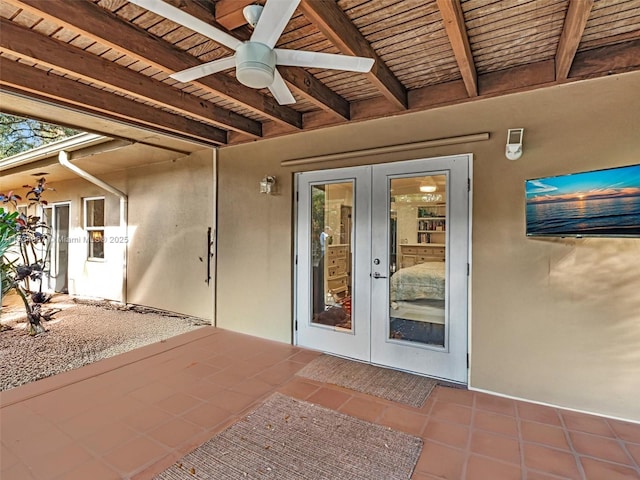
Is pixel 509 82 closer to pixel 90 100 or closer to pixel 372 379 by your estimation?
pixel 372 379

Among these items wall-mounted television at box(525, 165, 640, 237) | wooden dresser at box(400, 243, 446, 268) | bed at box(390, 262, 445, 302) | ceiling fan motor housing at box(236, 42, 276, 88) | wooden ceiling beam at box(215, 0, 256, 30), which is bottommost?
bed at box(390, 262, 445, 302)

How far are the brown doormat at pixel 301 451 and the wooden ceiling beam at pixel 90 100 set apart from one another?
309cm

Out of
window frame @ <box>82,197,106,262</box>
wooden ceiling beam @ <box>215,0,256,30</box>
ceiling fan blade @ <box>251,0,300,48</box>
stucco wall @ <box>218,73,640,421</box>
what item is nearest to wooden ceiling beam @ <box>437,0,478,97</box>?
stucco wall @ <box>218,73,640,421</box>

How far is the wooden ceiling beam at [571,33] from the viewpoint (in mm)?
1785

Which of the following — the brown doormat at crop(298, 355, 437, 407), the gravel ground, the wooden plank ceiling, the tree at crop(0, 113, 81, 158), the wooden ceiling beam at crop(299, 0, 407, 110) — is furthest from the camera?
the tree at crop(0, 113, 81, 158)

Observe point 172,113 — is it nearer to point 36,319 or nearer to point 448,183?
point 448,183

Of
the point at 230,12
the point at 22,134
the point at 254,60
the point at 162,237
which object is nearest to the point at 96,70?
the point at 230,12

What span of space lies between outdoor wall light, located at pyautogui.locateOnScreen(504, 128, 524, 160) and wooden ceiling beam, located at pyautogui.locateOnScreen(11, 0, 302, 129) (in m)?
2.38

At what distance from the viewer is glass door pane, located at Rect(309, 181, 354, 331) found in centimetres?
365

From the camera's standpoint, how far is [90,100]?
3.01 metres

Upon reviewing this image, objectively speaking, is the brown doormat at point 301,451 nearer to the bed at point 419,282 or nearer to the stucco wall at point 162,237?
the bed at point 419,282

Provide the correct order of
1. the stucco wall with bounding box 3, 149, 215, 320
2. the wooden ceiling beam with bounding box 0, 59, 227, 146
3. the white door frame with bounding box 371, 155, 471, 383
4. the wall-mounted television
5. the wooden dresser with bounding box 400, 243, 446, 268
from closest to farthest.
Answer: the wall-mounted television < the wooden ceiling beam with bounding box 0, 59, 227, 146 < the white door frame with bounding box 371, 155, 471, 383 < the wooden dresser with bounding box 400, 243, 446, 268 < the stucco wall with bounding box 3, 149, 215, 320

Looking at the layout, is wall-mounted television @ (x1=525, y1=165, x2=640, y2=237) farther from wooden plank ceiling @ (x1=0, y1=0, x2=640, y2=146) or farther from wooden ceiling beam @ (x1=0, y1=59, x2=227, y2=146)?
A: wooden ceiling beam @ (x1=0, y1=59, x2=227, y2=146)

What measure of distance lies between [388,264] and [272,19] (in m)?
2.43
